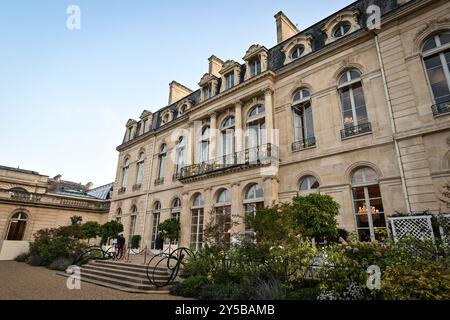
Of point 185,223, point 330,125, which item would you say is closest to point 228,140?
point 185,223

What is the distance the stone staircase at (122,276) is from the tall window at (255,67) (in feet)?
32.7

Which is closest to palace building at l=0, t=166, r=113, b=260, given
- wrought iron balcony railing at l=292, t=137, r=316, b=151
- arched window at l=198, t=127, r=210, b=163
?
arched window at l=198, t=127, r=210, b=163

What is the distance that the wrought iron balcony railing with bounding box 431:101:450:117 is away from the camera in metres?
7.47

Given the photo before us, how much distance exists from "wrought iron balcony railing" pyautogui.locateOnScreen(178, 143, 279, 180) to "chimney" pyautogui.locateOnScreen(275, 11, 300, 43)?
20.3 ft

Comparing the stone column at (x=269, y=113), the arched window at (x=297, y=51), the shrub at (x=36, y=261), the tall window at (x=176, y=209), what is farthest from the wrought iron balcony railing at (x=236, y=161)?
the shrub at (x=36, y=261)

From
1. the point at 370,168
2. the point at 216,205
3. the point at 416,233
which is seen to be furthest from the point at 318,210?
the point at 216,205

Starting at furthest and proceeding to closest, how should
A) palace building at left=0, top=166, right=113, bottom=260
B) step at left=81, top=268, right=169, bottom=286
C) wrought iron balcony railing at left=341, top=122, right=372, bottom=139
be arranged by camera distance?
palace building at left=0, top=166, right=113, bottom=260
wrought iron balcony railing at left=341, top=122, right=372, bottom=139
step at left=81, top=268, right=169, bottom=286

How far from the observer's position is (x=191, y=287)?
6.45 meters

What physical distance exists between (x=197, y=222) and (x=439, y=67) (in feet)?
37.1

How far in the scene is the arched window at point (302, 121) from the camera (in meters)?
10.6

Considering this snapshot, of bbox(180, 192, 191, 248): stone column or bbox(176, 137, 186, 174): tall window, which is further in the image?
bbox(176, 137, 186, 174): tall window

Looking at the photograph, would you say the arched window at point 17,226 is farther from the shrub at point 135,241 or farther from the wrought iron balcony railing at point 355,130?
the wrought iron balcony railing at point 355,130

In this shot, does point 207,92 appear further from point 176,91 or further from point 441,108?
point 441,108

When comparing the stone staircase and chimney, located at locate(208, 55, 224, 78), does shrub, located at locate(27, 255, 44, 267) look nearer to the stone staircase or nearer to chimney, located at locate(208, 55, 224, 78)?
the stone staircase
